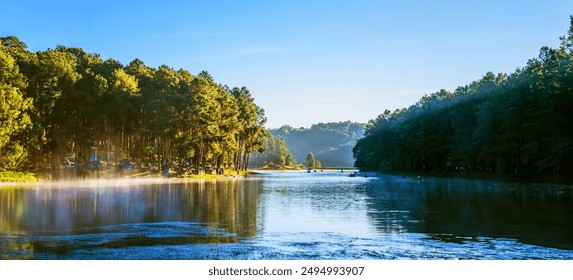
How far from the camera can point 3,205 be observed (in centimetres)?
3291

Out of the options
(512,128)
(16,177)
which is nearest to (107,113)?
(16,177)

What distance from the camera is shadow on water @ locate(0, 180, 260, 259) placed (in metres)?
18.8

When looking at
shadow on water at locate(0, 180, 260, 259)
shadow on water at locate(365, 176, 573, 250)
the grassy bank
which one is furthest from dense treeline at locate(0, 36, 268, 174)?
shadow on water at locate(365, 176, 573, 250)

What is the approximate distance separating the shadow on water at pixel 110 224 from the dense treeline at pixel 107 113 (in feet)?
139

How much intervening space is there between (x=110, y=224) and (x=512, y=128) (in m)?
60.2

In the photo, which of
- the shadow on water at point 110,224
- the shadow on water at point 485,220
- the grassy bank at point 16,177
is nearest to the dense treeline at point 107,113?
the grassy bank at point 16,177

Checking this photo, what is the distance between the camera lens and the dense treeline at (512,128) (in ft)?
200

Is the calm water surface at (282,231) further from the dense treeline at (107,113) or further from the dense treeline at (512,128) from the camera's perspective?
the dense treeline at (107,113)

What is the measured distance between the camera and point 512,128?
2857 inches

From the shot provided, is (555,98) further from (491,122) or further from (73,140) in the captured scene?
(73,140)

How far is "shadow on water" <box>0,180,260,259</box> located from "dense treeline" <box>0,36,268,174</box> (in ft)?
139

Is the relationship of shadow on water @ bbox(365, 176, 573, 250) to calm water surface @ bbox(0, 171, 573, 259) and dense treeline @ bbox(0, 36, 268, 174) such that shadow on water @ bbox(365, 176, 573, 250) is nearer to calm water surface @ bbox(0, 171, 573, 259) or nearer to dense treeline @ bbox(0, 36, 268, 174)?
calm water surface @ bbox(0, 171, 573, 259)
